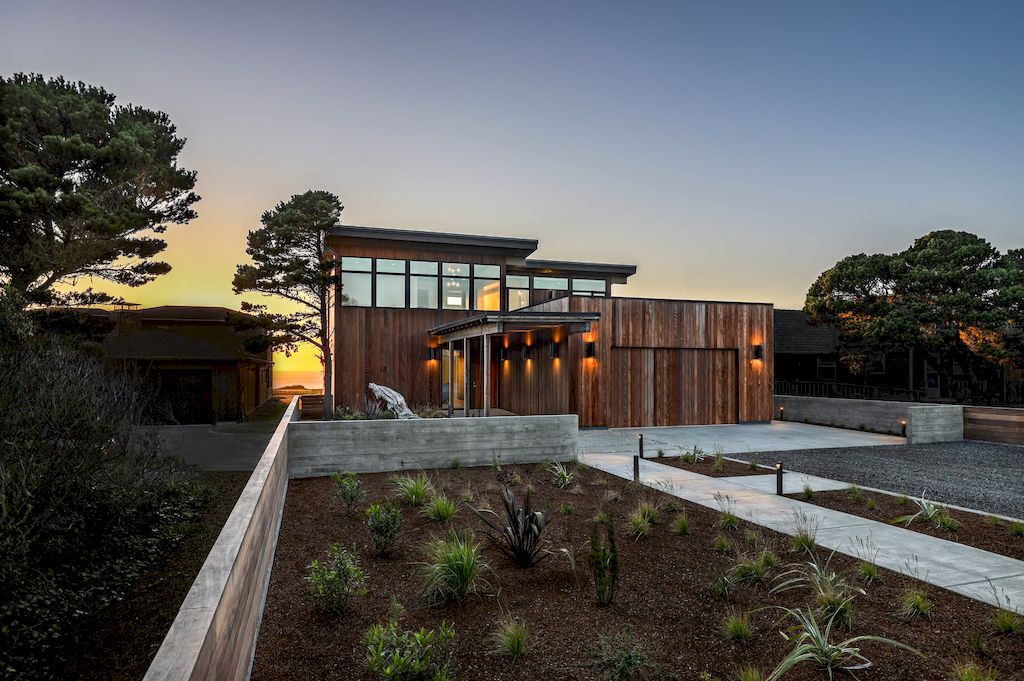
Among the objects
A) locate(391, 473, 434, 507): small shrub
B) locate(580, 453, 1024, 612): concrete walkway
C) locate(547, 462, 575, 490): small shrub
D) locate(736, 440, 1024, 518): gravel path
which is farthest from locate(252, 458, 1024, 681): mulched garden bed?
locate(736, 440, 1024, 518): gravel path

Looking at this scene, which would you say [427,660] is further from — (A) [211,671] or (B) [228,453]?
(B) [228,453]

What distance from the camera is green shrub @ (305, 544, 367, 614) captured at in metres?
3.98

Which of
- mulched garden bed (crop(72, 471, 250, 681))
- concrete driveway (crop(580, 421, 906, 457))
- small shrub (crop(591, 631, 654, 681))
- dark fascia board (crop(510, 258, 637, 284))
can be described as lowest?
mulched garden bed (crop(72, 471, 250, 681))

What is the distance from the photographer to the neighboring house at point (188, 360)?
65.3ft

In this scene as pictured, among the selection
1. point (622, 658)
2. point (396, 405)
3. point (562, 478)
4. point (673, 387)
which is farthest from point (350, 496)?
point (673, 387)

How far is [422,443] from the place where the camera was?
9906mm

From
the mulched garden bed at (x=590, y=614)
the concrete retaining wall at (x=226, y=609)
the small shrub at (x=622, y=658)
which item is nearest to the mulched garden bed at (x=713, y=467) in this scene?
the mulched garden bed at (x=590, y=614)

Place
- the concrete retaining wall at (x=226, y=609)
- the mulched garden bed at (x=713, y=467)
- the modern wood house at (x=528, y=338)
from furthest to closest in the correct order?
the modern wood house at (x=528, y=338), the mulched garden bed at (x=713, y=467), the concrete retaining wall at (x=226, y=609)

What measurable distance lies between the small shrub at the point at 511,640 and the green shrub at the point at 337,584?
1.27m

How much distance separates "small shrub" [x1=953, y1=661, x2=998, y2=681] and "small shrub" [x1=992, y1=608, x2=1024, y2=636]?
61cm

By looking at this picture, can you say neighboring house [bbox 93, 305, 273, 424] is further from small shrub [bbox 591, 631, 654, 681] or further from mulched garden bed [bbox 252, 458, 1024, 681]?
small shrub [bbox 591, 631, 654, 681]

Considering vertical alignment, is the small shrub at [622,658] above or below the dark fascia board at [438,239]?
below

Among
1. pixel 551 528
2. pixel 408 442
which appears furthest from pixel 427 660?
pixel 408 442

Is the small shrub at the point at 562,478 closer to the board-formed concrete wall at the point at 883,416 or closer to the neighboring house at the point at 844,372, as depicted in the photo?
the board-formed concrete wall at the point at 883,416
